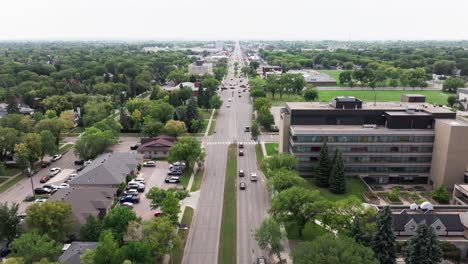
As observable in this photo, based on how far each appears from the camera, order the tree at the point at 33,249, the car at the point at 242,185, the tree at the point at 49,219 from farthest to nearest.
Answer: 1. the car at the point at 242,185
2. the tree at the point at 49,219
3. the tree at the point at 33,249

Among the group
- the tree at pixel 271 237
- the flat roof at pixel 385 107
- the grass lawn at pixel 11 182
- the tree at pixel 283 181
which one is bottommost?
the grass lawn at pixel 11 182

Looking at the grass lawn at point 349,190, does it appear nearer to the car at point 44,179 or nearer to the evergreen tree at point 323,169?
the evergreen tree at point 323,169

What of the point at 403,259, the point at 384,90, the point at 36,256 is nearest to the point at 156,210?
the point at 36,256

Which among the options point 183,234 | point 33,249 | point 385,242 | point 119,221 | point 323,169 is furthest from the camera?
point 323,169

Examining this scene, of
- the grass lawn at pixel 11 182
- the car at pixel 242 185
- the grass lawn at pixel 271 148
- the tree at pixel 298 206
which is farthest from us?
the grass lawn at pixel 271 148

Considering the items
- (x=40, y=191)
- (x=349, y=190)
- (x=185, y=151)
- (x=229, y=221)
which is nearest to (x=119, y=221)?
(x=229, y=221)

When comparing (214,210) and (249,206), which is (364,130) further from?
(214,210)

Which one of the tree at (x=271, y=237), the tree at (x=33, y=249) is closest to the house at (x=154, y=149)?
the tree at (x=33, y=249)

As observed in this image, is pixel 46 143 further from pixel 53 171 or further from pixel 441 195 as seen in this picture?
pixel 441 195
